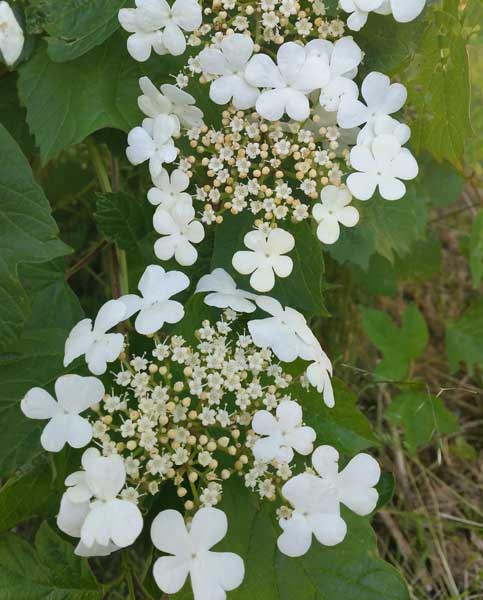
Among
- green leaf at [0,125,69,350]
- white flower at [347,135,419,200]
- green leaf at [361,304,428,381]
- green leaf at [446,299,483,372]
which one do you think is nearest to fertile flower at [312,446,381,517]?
white flower at [347,135,419,200]

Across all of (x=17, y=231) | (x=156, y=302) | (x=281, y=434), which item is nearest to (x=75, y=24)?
(x=17, y=231)

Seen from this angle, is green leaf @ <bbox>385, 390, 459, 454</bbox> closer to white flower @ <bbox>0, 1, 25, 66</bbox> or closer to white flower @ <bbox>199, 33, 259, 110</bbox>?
white flower @ <bbox>199, 33, 259, 110</bbox>

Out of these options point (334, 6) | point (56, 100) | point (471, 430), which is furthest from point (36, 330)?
point (471, 430)

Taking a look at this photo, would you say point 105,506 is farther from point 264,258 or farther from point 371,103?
point 371,103

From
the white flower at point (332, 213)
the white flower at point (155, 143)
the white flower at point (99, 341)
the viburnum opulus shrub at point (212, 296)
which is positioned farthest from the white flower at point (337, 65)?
the white flower at point (99, 341)

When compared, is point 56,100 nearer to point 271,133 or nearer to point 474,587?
point 271,133

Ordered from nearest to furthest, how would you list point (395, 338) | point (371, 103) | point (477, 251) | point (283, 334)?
point (283, 334) → point (371, 103) → point (477, 251) → point (395, 338)
